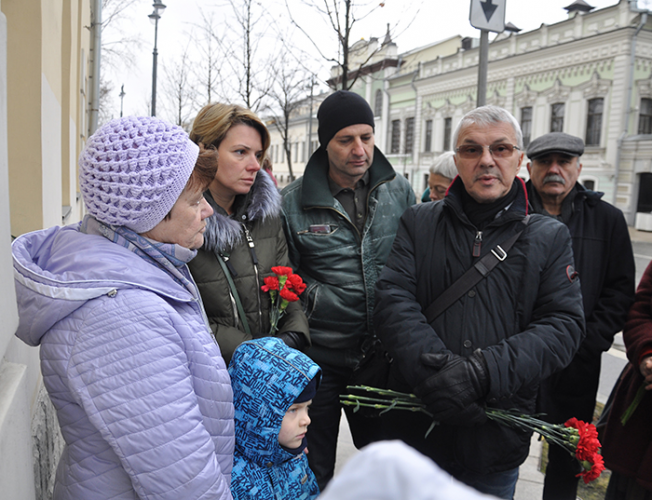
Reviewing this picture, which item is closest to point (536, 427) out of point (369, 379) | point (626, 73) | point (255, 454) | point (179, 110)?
point (369, 379)

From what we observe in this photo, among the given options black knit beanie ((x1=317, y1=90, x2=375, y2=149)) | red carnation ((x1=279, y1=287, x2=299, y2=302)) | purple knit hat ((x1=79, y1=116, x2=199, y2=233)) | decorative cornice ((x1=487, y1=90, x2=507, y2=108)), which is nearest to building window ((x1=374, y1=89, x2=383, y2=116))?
decorative cornice ((x1=487, y1=90, x2=507, y2=108))

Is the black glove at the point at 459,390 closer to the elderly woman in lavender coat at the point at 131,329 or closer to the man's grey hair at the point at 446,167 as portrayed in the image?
the elderly woman in lavender coat at the point at 131,329

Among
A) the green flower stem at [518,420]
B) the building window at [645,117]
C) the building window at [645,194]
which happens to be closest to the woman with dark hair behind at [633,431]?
the green flower stem at [518,420]

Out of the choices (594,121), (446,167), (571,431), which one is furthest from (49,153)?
(594,121)

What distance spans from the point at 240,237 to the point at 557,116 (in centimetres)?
2648

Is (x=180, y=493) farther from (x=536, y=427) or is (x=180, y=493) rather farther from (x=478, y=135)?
(x=478, y=135)

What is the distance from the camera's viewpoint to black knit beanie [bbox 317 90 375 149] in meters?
2.76

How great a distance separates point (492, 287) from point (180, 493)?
1459mm

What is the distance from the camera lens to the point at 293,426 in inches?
76.4

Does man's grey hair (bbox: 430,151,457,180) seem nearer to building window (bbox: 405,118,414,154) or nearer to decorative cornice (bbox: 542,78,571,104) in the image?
decorative cornice (bbox: 542,78,571,104)

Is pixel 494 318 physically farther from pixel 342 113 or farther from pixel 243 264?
pixel 342 113

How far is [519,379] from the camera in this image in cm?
198

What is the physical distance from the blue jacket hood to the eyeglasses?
3.88 ft

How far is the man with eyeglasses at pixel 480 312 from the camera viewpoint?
2.00 meters
